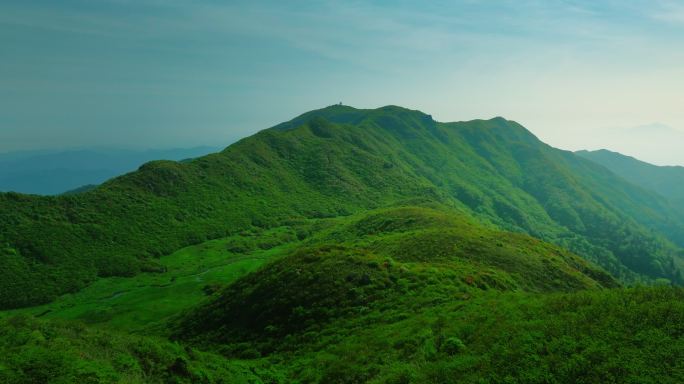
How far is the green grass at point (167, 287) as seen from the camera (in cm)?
8962

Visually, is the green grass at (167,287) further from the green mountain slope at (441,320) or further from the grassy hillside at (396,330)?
the grassy hillside at (396,330)

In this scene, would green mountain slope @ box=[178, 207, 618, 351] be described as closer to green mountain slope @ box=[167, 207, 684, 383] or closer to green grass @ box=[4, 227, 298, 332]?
green mountain slope @ box=[167, 207, 684, 383]

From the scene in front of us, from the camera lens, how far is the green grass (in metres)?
89.6

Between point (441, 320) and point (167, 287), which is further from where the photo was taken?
point (167, 287)

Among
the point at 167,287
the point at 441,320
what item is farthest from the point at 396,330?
the point at 167,287

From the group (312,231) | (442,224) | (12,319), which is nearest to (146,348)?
(12,319)

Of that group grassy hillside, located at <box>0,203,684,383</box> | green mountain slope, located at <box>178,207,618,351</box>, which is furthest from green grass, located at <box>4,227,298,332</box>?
grassy hillside, located at <box>0,203,684,383</box>

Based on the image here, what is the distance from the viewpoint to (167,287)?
110m

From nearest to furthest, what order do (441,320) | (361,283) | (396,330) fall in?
(441,320), (396,330), (361,283)

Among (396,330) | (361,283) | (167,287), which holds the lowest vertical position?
(167,287)

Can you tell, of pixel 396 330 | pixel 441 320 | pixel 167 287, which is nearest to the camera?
pixel 441 320

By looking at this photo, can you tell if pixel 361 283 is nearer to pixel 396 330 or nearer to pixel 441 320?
pixel 396 330

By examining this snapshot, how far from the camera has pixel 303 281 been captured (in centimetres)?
4369

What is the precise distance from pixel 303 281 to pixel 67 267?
400 feet
